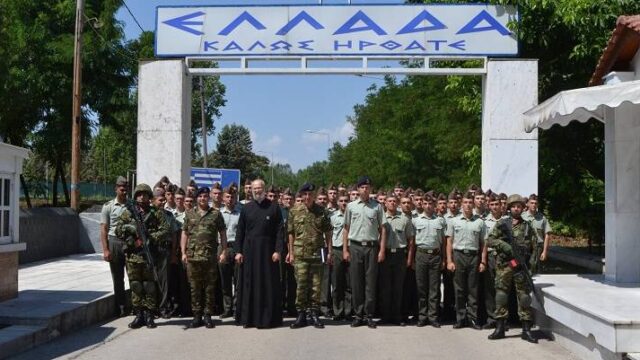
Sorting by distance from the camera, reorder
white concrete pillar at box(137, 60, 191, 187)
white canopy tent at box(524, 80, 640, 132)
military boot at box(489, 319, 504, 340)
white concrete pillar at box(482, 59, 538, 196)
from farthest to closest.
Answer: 1. white concrete pillar at box(137, 60, 191, 187)
2. white concrete pillar at box(482, 59, 538, 196)
3. military boot at box(489, 319, 504, 340)
4. white canopy tent at box(524, 80, 640, 132)

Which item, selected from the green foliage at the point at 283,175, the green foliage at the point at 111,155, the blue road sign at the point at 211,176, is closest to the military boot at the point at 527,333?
the blue road sign at the point at 211,176

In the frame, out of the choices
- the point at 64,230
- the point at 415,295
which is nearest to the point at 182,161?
the point at 415,295

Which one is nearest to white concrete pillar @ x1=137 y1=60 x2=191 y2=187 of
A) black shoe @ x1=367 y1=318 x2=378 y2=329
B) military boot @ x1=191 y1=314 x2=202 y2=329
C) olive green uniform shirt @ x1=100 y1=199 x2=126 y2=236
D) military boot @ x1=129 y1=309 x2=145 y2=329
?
olive green uniform shirt @ x1=100 y1=199 x2=126 y2=236

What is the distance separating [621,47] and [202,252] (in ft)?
20.4

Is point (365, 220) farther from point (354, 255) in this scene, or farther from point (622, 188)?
point (622, 188)

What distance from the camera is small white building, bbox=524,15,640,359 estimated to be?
309 inches

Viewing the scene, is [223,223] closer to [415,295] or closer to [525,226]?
Result: [415,295]

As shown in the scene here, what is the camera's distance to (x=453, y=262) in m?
9.83

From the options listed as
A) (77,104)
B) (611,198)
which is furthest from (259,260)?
(77,104)

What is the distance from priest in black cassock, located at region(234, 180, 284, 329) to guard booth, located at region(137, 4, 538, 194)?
461 cm

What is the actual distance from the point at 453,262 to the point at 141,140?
6.90m

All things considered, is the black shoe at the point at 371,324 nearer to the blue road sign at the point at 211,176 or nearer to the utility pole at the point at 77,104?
the blue road sign at the point at 211,176

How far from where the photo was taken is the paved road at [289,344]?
7.88 m

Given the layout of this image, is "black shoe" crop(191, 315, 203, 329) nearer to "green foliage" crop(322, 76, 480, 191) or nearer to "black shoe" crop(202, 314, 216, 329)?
"black shoe" crop(202, 314, 216, 329)
